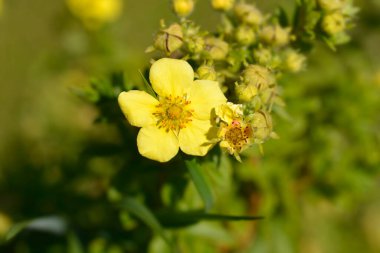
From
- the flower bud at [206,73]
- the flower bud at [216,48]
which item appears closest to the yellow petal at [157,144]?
the flower bud at [206,73]

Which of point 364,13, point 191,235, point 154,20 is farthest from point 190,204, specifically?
point 154,20

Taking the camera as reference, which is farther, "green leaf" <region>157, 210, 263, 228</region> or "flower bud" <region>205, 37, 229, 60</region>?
"green leaf" <region>157, 210, 263, 228</region>

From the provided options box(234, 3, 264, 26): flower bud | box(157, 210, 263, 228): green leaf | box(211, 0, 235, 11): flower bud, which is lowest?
box(157, 210, 263, 228): green leaf

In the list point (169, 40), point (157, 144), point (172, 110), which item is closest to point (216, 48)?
point (169, 40)

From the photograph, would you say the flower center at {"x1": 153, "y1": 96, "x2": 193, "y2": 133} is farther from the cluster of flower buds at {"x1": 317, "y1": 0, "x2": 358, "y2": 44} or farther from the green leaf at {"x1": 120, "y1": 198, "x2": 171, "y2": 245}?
the cluster of flower buds at {"x1": 317, "y1": 0, "x2": 358, "y2": 44}

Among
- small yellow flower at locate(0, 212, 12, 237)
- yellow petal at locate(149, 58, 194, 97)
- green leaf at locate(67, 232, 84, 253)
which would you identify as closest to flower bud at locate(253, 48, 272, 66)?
yellow petal at locate(149, 58, 194, 97)

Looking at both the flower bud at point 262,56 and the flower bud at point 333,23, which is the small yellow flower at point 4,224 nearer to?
the flower bud at point 262,56

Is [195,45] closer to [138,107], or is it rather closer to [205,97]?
[205,97]
